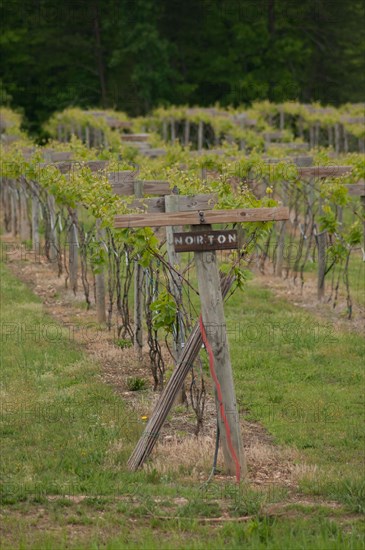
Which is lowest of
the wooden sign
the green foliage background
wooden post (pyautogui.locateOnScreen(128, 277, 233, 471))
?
wooden post (pyautogui.locateOnScreen(128, 277, 233, 471))

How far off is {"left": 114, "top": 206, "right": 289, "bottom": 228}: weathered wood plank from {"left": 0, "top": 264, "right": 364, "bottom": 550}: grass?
6.11 feet

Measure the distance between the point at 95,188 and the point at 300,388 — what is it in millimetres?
3242

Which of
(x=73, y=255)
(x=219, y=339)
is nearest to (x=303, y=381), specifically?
(x=219, y=339)

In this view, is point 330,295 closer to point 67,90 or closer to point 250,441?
point 250,441

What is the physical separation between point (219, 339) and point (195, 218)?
0.95 metres

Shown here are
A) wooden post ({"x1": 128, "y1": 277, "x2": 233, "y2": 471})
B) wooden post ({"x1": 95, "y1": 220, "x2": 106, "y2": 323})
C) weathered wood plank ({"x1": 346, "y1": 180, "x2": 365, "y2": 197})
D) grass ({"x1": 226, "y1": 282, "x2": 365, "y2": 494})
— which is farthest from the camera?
weathered wood plank ({"x1": 346, "y1": 180, "x2": 365, "y2": 197})

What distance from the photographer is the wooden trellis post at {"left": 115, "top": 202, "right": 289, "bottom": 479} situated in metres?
8.20

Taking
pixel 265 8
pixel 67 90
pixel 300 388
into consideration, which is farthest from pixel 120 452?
pixel 265 8

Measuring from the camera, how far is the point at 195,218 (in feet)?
27.0

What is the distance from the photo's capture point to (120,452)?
9.02m

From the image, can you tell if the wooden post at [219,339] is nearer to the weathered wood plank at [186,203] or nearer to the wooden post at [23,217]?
the weathered wood plank at [186,203]

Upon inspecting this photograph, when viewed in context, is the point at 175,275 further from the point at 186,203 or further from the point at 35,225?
the point at 35,225

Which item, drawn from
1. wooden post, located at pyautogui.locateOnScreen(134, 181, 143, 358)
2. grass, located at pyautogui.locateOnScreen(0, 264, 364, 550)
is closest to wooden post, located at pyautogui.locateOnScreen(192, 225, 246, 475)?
grass, located at pyautogui.locateOnScreen(0, 264, 364, 550)

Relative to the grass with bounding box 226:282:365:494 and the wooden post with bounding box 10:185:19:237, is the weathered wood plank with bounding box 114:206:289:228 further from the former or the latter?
the wooden post with bounding box 10:185:19:237
